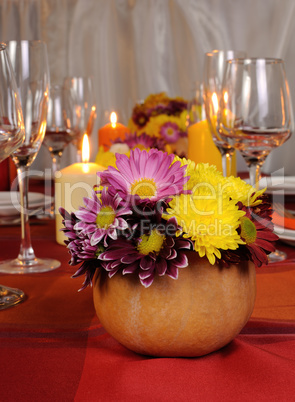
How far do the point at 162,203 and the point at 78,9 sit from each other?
219 centimetres

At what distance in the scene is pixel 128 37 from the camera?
2.42 meters

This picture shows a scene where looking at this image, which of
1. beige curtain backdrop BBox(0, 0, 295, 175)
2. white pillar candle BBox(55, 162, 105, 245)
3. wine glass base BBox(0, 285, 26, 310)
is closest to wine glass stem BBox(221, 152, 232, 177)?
white pillar candle BBox(55, 162, 105, 245)

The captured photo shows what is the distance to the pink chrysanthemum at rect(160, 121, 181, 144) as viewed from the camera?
123 centimetres

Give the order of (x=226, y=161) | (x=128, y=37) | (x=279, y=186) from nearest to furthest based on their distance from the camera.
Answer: (x=226, y=161)
(x=279, y=186)
(x=128, y=37)

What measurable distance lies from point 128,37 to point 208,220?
85.6 inches

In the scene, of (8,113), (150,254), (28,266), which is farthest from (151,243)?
(28,266)

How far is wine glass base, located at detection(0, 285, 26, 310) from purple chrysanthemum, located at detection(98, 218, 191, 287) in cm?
20

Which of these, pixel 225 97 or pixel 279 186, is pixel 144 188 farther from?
pixel 279 186

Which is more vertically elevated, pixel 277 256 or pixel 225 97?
pixel 225 97

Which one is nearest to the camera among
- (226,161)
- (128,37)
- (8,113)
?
(8,113)

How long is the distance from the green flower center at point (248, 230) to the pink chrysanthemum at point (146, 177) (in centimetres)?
5

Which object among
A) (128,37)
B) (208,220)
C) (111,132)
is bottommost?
(208,220)

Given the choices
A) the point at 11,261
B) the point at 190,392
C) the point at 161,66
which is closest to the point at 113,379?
the point at 190,392

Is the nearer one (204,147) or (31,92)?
(31,92)
